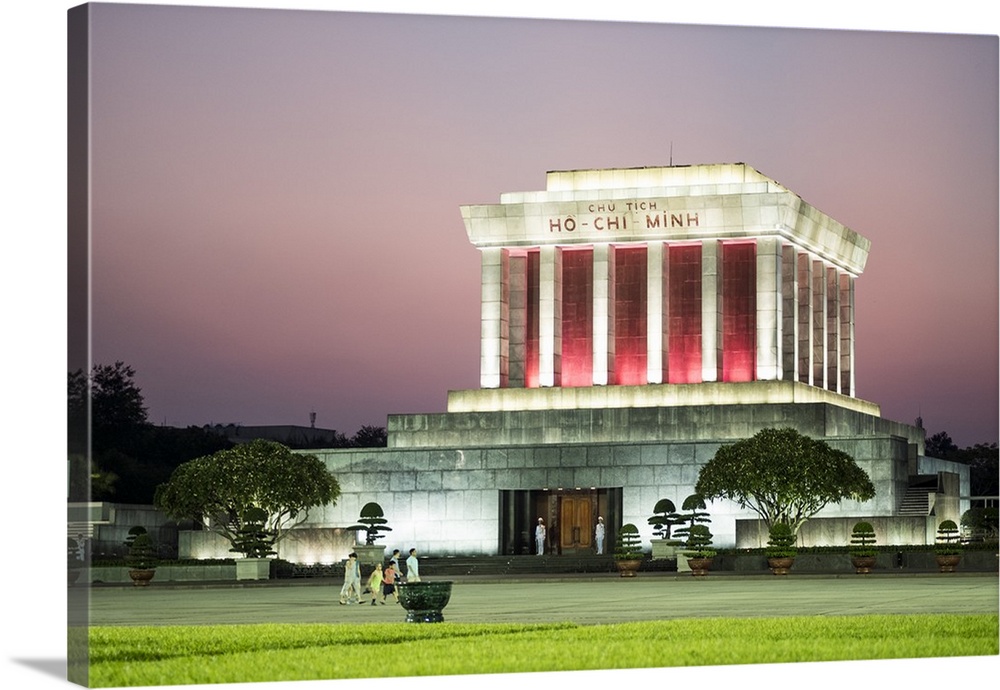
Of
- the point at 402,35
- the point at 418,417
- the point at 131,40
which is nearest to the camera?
the point at 131,40

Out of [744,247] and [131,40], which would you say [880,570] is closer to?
[744,247]

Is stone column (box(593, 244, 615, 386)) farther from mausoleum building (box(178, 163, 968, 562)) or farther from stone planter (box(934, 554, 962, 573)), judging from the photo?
stone planter (box(934, 554, 962, 573))

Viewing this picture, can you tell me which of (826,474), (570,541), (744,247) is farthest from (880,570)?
(744,247)

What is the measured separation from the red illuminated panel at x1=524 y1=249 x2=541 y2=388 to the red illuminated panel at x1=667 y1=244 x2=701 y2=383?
4335mm

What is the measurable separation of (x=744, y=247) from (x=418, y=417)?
38.7ft

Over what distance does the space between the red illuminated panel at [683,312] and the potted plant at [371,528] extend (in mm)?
11685

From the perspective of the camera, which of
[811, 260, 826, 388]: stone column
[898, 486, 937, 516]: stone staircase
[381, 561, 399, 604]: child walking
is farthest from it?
[811, 260, 826, 388]: stone column

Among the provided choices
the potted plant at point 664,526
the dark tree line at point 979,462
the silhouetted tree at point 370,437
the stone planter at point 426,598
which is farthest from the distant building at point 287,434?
the stone planter at point 426,598

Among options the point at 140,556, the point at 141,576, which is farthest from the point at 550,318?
the point at 141,576

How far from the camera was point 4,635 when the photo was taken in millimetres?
21562

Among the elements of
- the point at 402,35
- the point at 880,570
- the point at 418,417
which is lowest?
the point at 880,570

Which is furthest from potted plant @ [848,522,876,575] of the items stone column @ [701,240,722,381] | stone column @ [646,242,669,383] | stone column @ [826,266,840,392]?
stone column @ [826,266,840,392]

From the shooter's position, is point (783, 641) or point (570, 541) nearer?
point (783, 641)

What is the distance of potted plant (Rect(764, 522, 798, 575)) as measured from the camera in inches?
1682
